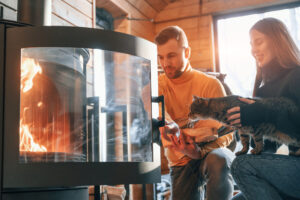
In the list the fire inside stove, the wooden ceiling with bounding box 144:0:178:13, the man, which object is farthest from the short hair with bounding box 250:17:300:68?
the wooden ceiling with bounding box 144:0:178:13

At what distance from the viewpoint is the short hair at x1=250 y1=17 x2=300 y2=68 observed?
1.70 metres

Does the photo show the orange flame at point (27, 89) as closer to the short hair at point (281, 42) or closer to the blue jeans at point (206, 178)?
the blue jeans at point (206, 178)

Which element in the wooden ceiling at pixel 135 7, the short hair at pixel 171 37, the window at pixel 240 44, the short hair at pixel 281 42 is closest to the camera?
the short hair at pixel 281 42

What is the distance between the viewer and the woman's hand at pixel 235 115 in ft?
5.65

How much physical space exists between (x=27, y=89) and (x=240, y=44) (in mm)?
2291

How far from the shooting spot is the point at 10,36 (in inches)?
57.7

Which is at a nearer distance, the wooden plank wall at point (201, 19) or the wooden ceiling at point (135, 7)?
the wooden ceiling at point (135, 7)

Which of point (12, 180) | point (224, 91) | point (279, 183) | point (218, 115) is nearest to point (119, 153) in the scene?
point (12, 180)

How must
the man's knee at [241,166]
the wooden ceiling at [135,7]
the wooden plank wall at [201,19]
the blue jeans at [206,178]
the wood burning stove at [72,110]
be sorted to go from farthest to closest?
the wooden plank wall at [201,19], the wooden ceiling at [135,7], the blue jeans at [206,178], the man's knee at [241,166], the wood burning stove at [72,110]

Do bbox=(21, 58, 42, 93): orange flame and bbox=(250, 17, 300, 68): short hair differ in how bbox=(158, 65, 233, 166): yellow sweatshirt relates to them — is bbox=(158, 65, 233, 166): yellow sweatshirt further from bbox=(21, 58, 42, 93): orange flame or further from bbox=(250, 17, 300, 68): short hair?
bbox=(21, 58, 42, 93): orange flame

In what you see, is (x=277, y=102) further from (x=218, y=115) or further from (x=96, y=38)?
(x=96, y=38)

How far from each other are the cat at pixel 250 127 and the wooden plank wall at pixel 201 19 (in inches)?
60.7

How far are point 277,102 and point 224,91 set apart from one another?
45cm

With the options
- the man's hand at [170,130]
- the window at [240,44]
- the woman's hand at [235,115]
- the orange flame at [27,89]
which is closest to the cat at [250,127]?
the woman's hand at [235,115]
